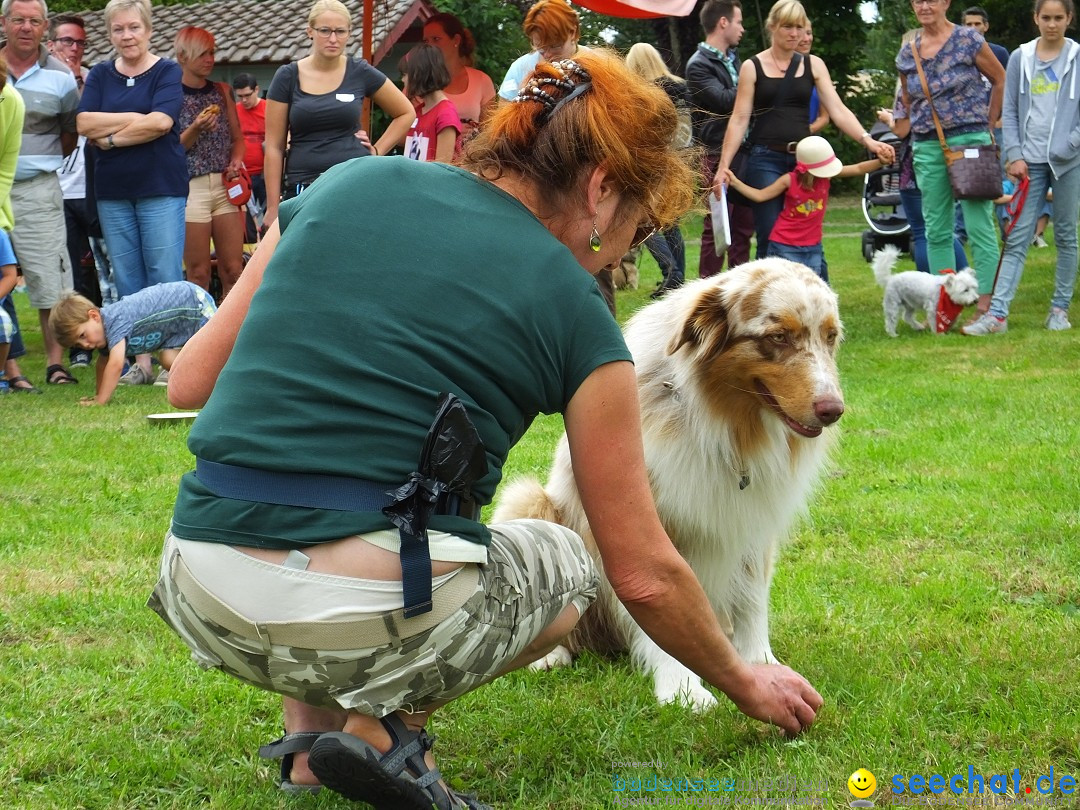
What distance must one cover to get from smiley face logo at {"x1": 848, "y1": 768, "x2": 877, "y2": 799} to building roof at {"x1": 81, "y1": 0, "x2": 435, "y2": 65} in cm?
1795

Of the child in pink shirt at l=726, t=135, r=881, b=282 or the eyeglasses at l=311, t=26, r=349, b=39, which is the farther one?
the child in pink shirt at l=726, t=135, r=881, b=282

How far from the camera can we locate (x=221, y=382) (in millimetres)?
2246

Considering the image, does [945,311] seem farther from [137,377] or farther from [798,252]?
[137,377]

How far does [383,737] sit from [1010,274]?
27.6 ft

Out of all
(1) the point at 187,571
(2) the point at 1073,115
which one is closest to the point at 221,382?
(1) the point at 187,571

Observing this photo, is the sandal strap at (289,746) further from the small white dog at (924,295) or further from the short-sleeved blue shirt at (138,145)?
the small white dog at (924,295)

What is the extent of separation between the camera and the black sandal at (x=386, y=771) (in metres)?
2.12

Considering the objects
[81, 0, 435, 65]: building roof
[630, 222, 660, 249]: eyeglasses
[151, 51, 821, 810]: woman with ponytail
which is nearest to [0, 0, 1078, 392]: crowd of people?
[630, 222, 660, 249]: eyeglasses

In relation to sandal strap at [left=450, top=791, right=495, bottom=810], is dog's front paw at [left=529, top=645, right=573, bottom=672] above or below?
below

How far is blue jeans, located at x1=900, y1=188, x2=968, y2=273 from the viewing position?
35.6ft

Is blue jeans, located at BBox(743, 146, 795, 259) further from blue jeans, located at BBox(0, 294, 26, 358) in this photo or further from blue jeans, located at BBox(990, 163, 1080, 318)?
blue jeans, located at BBox(0, 294, 26, 358)

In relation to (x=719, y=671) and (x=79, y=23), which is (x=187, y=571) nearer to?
(x=719, y=671)

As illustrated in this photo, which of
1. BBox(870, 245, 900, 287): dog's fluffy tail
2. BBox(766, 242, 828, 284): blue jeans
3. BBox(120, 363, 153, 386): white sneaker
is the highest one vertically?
BBox(766, 242, 828, 284): blue jeans

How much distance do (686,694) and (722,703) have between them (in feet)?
0.35
